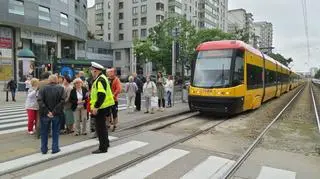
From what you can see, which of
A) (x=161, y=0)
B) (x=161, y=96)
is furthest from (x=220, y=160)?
(x=161, y=0)

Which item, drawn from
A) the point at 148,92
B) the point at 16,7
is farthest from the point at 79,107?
the point at 16,7

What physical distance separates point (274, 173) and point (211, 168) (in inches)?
47.9

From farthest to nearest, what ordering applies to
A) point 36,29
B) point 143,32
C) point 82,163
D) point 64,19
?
point 143,32
point 64,19
point 36,29
point 82,163

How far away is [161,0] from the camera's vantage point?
272ft

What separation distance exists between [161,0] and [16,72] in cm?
4615

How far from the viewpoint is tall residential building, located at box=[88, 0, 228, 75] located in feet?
276

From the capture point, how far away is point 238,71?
15.3 m

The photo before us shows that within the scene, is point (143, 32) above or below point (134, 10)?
below

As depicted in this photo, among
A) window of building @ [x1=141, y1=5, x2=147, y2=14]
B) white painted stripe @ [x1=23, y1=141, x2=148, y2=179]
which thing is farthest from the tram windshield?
window of building @ [x1=141, y1=5, x2=147, y2=14]

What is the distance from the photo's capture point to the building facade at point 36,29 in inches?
1634

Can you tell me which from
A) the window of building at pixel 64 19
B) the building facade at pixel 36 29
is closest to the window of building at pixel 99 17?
the building facade at pixel 36 29

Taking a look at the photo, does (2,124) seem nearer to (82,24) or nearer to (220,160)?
(220,160)

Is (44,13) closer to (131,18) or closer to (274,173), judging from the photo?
(274,173)

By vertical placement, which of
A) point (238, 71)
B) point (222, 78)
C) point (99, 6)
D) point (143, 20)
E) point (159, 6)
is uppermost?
point (99, 6)
